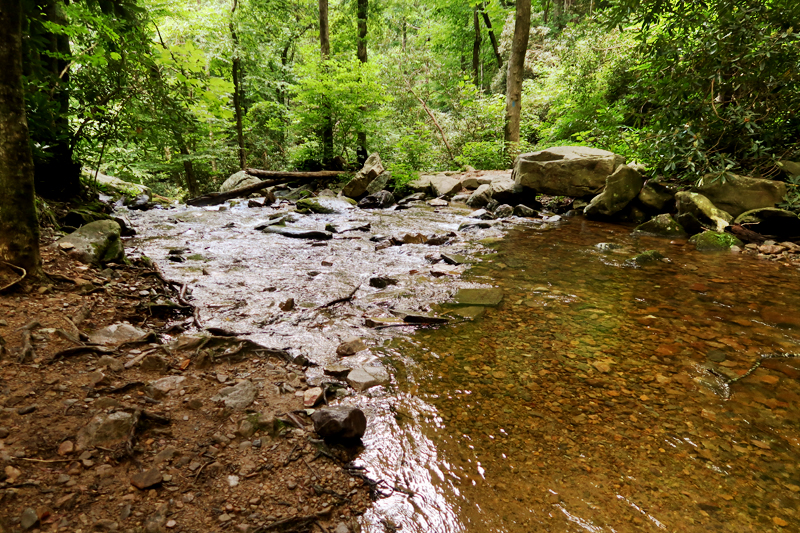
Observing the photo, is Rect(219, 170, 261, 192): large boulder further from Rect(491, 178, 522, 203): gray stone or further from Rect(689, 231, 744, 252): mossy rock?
Rect(689, 231, 744, 252): mossy rock

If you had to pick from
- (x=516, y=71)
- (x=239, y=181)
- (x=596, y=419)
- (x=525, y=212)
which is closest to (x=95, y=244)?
(x=596, y=419)

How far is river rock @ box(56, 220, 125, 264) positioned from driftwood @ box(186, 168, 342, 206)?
27.0ft

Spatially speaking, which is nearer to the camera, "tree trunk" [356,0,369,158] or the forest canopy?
the forest canopy

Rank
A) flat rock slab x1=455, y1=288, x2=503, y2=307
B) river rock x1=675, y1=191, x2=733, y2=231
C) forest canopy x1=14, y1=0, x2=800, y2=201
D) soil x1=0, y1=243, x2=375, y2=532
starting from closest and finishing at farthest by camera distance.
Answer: soil x1=0, y1=243, x2=375, y2=532 < flat rock slab x1=455, y1=288, x2=503, y2=307 < forest canopy x1=14, y1=0, x2=800, y2=201 < river rock x1=675, y1=191, x2=733, y2=231

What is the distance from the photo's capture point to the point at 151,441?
192 centimetres

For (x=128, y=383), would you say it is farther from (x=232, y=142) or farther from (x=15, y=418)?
(x=232, y=142)

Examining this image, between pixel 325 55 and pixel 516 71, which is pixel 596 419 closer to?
pixel 516 71

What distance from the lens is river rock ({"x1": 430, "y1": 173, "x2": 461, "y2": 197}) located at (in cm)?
1284

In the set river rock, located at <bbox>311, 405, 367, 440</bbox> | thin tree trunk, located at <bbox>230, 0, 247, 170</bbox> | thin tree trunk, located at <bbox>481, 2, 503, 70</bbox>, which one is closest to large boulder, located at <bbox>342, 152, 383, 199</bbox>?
thin tree trunk, located at <bbox>230, 0, 247, 170</bbox>

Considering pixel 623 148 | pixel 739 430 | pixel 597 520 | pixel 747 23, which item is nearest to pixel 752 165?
pixel 747 23

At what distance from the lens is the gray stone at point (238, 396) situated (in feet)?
7.68

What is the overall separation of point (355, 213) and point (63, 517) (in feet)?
31.7

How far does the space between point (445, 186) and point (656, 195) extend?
629cm

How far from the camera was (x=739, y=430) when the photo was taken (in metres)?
2.34
